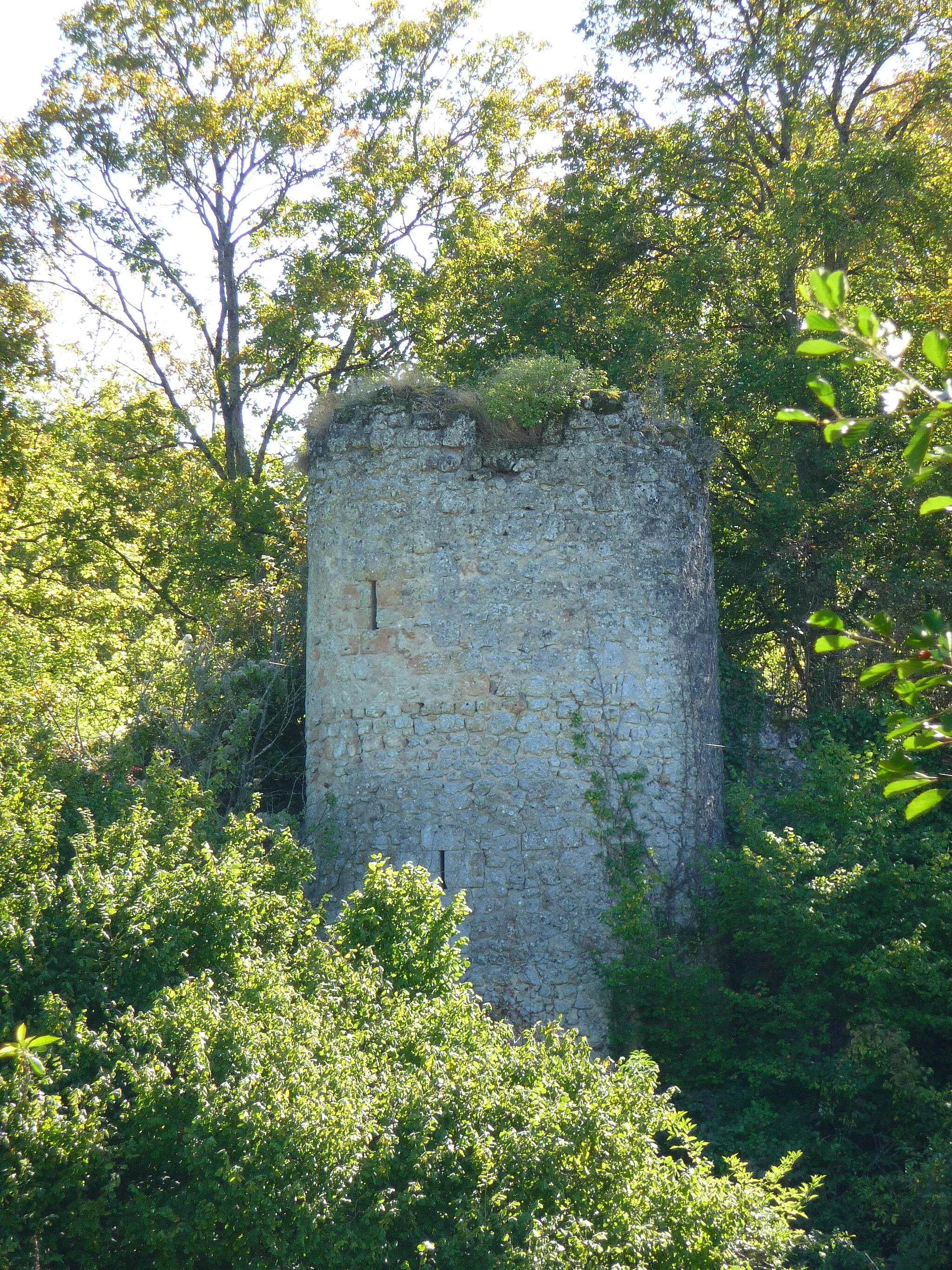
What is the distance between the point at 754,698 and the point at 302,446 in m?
4.13

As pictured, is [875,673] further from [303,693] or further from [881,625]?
[303,693]

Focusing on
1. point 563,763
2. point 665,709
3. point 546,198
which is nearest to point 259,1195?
point 563,763

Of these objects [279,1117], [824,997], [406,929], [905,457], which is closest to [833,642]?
[905,457]

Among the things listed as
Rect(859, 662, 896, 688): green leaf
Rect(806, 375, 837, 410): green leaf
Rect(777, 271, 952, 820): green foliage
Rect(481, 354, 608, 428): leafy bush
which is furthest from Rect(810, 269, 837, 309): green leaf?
Rect(481, 354, 608, 428): leafy bush

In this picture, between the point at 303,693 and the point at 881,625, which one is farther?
the point at 303,693

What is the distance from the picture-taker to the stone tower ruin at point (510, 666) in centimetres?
816

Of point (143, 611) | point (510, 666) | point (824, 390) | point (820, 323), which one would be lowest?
point (510, 666)

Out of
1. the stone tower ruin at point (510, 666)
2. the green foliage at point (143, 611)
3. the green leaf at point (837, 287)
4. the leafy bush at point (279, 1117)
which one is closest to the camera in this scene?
the green leaf at point (837, 287)

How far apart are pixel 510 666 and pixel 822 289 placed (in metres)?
5.93

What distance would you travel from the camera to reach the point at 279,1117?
491 cm

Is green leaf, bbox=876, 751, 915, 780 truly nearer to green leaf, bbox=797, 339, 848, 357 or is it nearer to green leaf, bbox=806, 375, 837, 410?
green leaf, bbox=806, 375, 837, 410

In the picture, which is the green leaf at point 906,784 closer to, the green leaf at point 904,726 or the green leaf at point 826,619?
the green leaf at point 904,726

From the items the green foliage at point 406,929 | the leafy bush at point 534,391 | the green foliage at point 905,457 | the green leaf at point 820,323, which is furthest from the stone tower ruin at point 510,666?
the green leaf at point 820,323

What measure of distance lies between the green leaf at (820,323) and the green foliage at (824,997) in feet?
18.2
